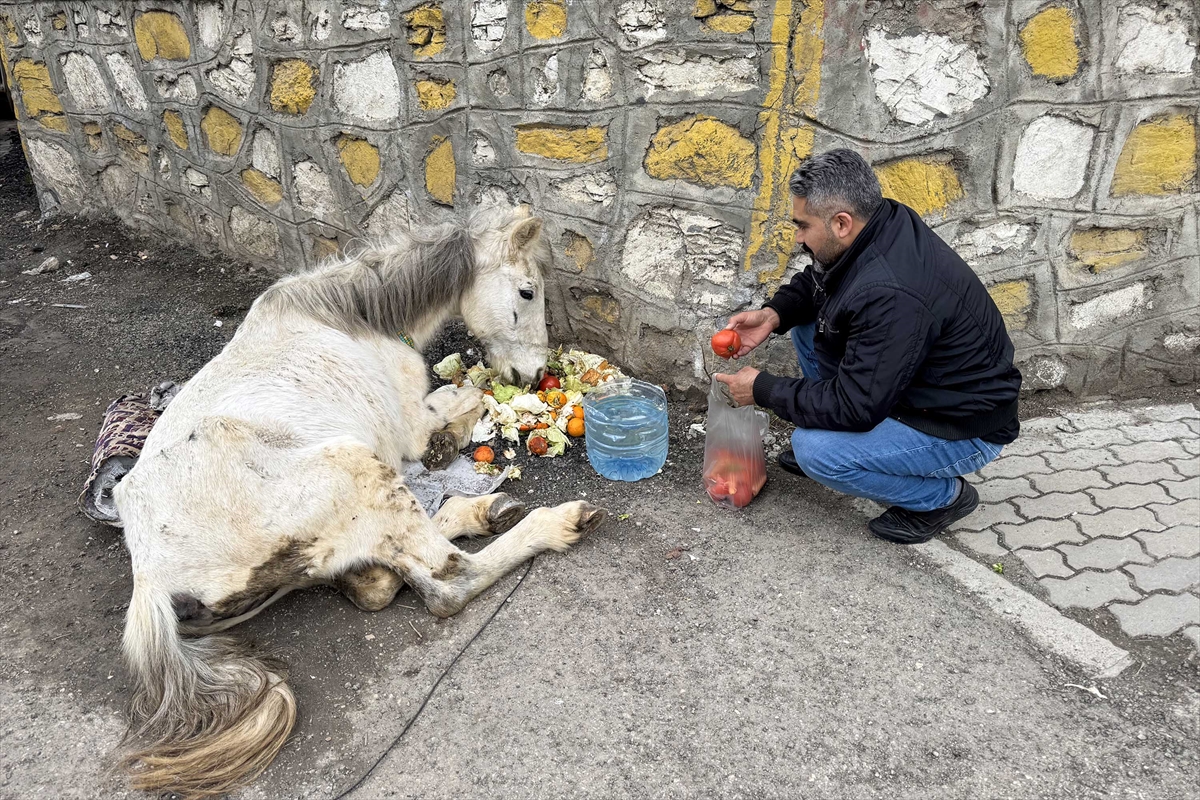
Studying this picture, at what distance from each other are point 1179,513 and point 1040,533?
0.66 metres

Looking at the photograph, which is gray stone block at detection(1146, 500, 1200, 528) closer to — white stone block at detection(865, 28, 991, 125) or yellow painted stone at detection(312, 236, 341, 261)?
white stone block at detection(865, 28, 991, 125)

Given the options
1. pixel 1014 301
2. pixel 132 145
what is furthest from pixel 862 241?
pixel 132 145

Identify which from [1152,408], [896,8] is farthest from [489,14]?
[1152,408]

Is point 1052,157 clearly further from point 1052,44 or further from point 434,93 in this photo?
point 434,93

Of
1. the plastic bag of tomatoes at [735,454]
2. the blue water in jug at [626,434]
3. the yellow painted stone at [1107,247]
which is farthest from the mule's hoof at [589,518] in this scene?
the yellow painted stone at [1107,247]

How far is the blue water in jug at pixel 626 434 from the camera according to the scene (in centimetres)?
427

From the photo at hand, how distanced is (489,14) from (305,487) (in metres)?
2.83

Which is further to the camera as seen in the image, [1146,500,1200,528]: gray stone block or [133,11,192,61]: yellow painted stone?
[133,11,192,61]: yellow painted stone

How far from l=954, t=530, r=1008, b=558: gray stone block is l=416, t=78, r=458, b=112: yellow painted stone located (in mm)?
3711

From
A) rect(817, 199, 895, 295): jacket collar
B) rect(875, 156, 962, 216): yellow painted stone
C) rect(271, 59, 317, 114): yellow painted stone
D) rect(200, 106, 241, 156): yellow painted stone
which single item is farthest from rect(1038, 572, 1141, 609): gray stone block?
rect(200, 106, 241, 156): yellow painted stone

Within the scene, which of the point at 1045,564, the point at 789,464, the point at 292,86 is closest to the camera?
the point at 1045,564

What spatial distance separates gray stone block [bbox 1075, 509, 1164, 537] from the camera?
11.8 feet

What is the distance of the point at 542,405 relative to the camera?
4.63 m

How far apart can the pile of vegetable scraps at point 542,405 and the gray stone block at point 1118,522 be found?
8.37 ft
